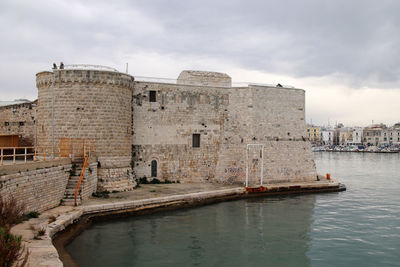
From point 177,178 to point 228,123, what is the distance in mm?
4718

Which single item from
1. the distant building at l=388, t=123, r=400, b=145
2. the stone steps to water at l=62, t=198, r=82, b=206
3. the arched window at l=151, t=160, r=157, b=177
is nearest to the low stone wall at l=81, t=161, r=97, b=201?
the stone steps to water at l=62, t=198, r=82, b=206

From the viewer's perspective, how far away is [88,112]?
52.8 ft

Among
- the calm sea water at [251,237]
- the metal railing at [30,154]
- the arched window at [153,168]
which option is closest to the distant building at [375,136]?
the calm sea water at [251,237]

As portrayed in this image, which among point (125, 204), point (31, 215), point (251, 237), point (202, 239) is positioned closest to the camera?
point (31, 215)

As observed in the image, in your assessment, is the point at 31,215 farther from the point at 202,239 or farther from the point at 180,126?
the point at 180,126

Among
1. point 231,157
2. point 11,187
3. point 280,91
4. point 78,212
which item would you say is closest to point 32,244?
point 11,187

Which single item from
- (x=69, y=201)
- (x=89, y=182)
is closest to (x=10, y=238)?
(x=69, y=201)

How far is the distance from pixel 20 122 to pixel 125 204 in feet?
35.4

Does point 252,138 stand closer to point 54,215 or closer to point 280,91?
point 280,91

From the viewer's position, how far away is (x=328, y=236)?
12.3 meters

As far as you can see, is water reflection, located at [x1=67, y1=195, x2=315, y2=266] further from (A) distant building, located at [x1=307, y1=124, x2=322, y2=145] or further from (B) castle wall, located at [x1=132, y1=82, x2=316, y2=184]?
(A) distant building, located at [x1=307, y1=124, x2=322, y2=145]

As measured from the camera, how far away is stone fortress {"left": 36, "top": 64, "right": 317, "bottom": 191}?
1612 centimetres

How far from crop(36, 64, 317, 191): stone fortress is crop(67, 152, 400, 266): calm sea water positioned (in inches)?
151

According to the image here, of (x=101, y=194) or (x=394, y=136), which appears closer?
(x=101, y=194)
